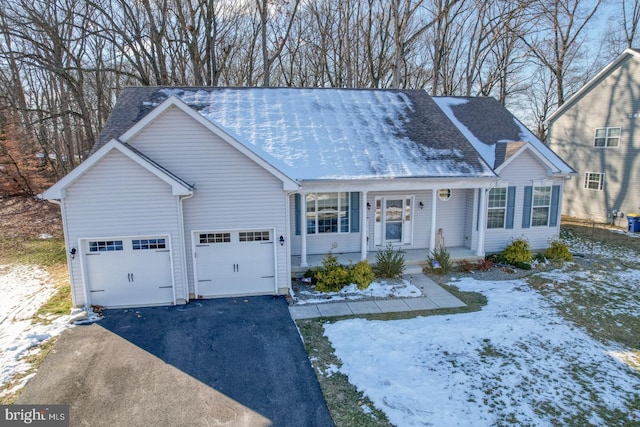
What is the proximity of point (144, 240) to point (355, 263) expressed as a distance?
6.43 meters

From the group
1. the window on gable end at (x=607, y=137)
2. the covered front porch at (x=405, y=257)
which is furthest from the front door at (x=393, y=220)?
the window on gable end at (x=607, y=137)

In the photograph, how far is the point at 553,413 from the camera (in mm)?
6156

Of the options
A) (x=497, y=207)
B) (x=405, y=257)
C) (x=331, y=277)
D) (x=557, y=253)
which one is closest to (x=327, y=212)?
(x=331, y=277)

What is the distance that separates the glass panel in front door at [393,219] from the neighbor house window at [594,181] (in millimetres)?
14461

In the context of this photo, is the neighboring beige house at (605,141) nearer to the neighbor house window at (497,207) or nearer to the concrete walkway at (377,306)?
the neighbor house window at (497,207)

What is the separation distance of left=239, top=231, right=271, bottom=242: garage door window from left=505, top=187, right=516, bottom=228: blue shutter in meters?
9.13

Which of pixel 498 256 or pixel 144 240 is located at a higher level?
pixel 144 240

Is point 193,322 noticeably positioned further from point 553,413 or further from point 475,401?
point 553,413

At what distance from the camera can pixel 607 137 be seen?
20.8m

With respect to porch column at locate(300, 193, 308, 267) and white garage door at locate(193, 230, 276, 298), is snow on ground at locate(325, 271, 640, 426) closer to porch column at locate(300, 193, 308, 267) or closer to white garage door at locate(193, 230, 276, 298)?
white garage door at locate(193, 230, 276, 298)

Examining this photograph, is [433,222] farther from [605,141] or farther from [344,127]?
[605,141]

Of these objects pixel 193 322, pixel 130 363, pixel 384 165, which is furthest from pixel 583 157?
pixel 130 363

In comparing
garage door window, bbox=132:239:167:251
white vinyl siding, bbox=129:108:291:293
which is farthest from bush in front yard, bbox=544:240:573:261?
A: garage door window, bbox=132:239:167:251

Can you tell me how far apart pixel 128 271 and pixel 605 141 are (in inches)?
936
